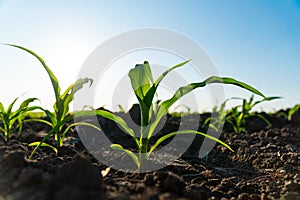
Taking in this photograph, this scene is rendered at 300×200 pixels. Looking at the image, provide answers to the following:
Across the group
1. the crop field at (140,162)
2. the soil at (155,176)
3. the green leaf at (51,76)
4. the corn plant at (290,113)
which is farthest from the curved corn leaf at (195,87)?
the corn plant at (290,113)

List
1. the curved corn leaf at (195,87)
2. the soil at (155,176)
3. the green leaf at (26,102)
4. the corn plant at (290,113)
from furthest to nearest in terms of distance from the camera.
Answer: the corn plant at (290,113), the green leaf at (26,102), the curved corn leaf at (195,87), the soil at (155,176)

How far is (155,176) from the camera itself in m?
1.42

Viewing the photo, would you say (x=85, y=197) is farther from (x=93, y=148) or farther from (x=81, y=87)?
(x=93, y=148)

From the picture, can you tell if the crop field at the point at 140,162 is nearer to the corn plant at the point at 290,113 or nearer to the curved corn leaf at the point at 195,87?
the curved corn leaf at the point at 195,87

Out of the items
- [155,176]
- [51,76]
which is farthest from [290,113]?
[155,176]

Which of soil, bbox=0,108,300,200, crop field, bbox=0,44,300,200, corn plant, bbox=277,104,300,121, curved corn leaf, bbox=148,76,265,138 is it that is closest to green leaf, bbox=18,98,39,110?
crop field, bbox=0,44,300,200

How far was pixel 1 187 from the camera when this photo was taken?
1339 millimetres

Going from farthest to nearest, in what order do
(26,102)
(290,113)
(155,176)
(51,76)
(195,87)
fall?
1. (290,113)
2. (26,102)
3. (51,76)
4. (195,87)
5. (155,176)

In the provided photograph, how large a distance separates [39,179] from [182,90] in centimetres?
99

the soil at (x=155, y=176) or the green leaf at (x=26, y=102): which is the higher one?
the green leaf at (x=26, y=102)

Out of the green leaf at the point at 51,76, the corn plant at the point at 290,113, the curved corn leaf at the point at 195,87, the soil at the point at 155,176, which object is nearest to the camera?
the soil at the point at 155,176

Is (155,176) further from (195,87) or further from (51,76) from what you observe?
(51,76)

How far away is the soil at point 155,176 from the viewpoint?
109 centimetres

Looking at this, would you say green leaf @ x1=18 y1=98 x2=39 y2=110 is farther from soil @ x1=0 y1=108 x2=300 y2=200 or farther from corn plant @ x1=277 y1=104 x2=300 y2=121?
corn plant @ x1=277 y1=104 x2=300 y2=121
